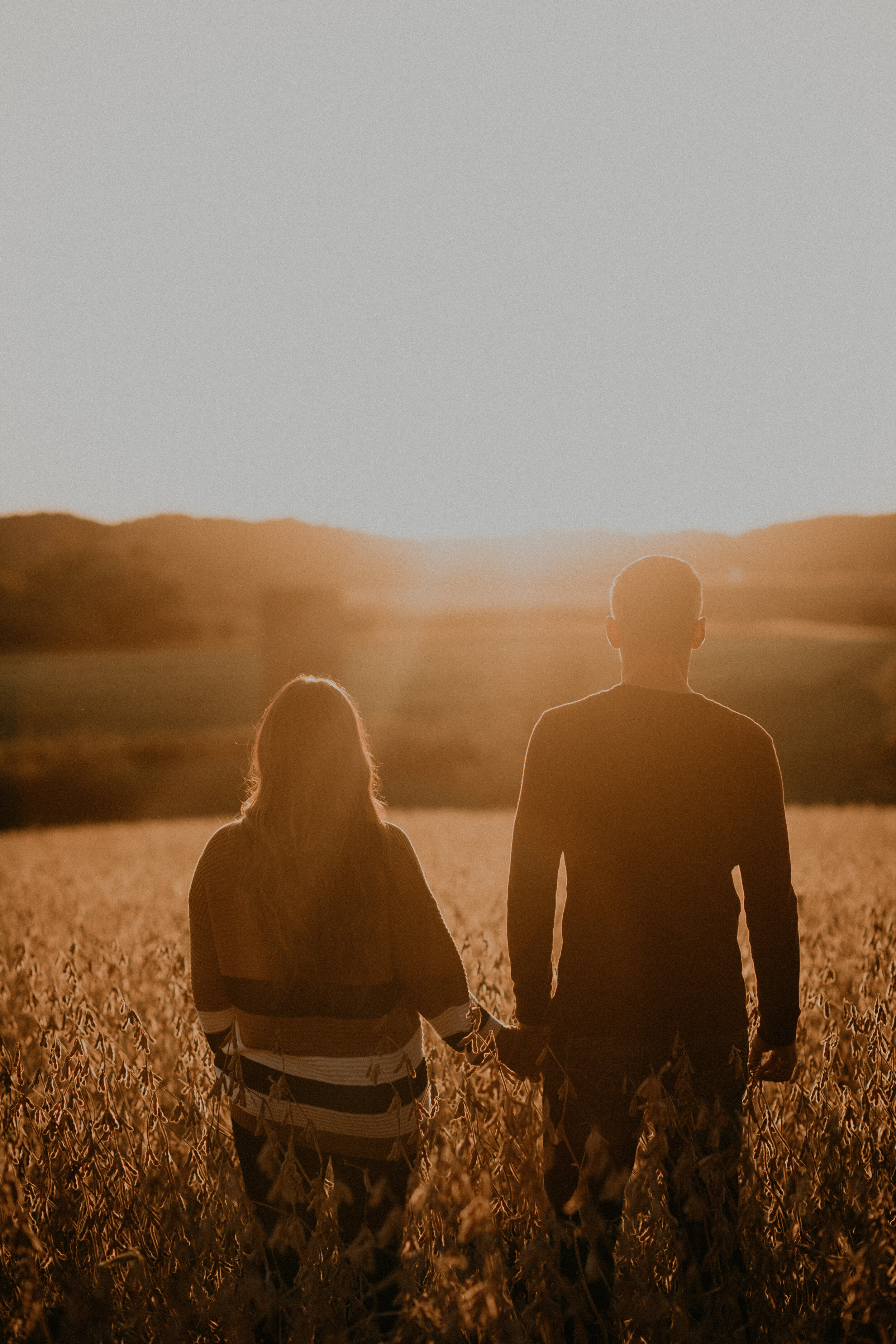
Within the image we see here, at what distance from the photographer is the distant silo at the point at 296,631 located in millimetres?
19719

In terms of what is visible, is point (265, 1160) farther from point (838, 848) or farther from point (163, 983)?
point (838, 848)

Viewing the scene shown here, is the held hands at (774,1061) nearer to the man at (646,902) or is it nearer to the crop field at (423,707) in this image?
the man at (646,902)

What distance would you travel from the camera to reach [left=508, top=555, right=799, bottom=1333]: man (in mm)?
2352

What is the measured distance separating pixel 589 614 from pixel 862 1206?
37.7m

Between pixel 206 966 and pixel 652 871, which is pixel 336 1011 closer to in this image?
pixel 206 966

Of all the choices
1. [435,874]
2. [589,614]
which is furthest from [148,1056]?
Result: [589,614]

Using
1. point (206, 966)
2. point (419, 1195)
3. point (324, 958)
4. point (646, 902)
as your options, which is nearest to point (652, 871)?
point (646, 902)

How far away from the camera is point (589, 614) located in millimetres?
39281

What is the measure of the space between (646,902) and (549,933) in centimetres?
27

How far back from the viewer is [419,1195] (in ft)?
5.37

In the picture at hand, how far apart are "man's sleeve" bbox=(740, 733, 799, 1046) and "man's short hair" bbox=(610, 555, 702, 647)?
35 cm

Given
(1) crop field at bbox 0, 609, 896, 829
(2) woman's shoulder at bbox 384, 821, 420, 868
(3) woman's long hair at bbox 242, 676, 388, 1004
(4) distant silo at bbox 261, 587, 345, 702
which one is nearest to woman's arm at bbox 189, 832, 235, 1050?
(3) woman's long hair at bbox 242, 676, 388, 1004

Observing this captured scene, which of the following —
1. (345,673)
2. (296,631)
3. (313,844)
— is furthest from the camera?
(345,673)

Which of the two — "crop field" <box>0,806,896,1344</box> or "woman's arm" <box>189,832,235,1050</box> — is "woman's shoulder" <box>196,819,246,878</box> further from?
"crop field" <box>0,806,896,1344</box>
